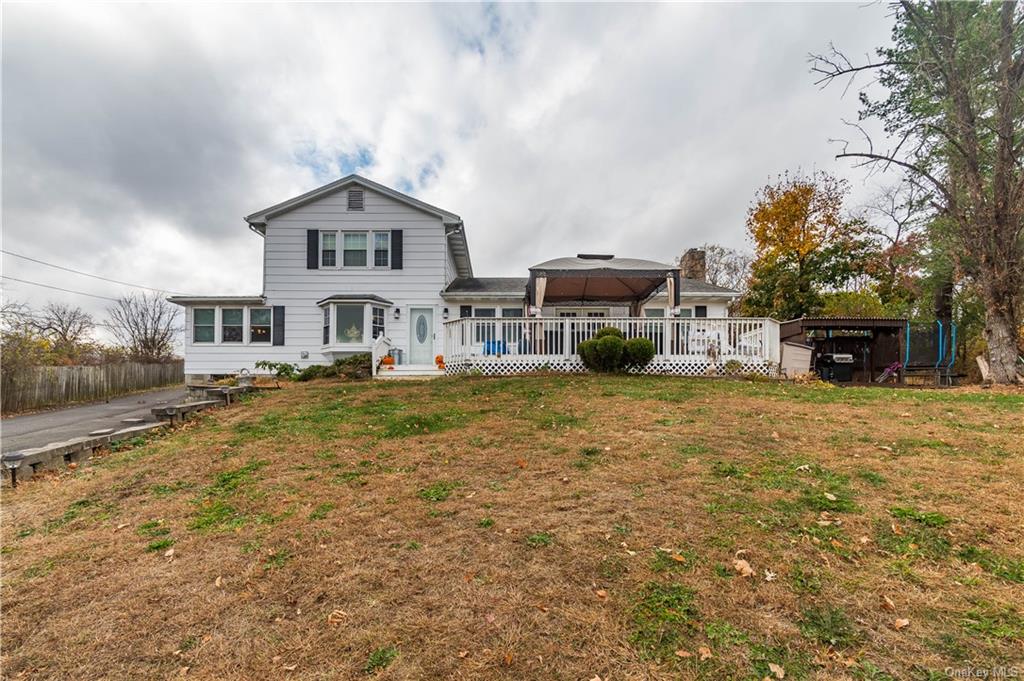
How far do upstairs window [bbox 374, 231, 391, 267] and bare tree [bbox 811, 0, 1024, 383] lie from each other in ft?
42.7

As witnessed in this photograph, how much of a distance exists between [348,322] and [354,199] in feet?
15.1

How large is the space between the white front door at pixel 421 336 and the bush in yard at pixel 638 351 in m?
7.25

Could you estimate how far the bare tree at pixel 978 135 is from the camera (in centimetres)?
947

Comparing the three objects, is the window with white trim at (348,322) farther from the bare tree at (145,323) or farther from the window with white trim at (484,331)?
the bare tree at (145,323)

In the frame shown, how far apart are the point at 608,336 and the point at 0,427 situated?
47.8 ft

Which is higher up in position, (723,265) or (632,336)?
(723,265)

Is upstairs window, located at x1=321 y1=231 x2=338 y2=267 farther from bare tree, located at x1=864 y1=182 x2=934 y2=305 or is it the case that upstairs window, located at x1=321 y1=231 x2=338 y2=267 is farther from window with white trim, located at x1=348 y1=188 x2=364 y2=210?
bare tree, located at x1=864 y1=182 x2=934 y2=305

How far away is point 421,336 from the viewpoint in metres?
14.9

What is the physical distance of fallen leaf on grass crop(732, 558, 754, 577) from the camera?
7.61 ft

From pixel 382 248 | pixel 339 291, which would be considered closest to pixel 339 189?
pixel 382 248

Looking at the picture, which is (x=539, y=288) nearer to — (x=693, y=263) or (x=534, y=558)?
(x=534, y=558)

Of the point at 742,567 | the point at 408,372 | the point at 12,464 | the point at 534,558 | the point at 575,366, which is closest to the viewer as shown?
the point at 742,567

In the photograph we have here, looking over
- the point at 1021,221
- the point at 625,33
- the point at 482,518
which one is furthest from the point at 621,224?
the point at 482,518

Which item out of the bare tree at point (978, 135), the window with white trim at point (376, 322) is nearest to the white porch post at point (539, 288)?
the window with white trim at point (376, 322)
